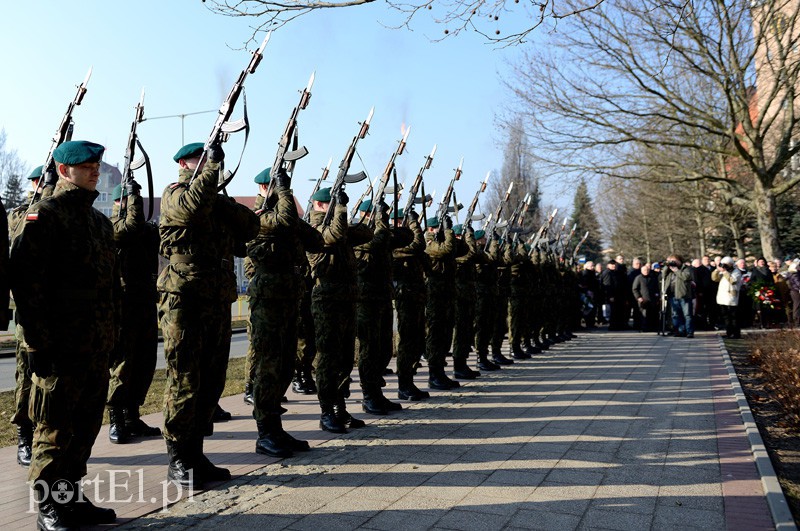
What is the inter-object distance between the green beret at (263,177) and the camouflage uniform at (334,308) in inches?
27.6

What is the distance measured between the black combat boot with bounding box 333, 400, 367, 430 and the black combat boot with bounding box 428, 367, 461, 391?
103 inches

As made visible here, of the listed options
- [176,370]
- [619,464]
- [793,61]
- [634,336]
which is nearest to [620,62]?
[793,61]

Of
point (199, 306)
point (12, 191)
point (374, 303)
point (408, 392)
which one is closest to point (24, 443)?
point (199, 306)

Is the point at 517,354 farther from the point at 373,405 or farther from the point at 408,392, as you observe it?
the point at 373,405

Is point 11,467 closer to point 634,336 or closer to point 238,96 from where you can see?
point 238,96

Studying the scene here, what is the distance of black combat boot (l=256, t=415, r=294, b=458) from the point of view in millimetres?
5898

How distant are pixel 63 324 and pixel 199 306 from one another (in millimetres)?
1090

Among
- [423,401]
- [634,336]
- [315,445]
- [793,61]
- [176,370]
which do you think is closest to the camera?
[176,370]

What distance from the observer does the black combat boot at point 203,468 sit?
201 inches

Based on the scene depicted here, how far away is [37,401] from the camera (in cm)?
407

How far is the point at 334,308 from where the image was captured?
6855mm

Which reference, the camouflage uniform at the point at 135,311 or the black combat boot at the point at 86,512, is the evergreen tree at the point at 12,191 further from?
the black combat boot at the point at 86,512

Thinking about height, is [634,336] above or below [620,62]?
below

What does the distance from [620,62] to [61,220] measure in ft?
57.5
